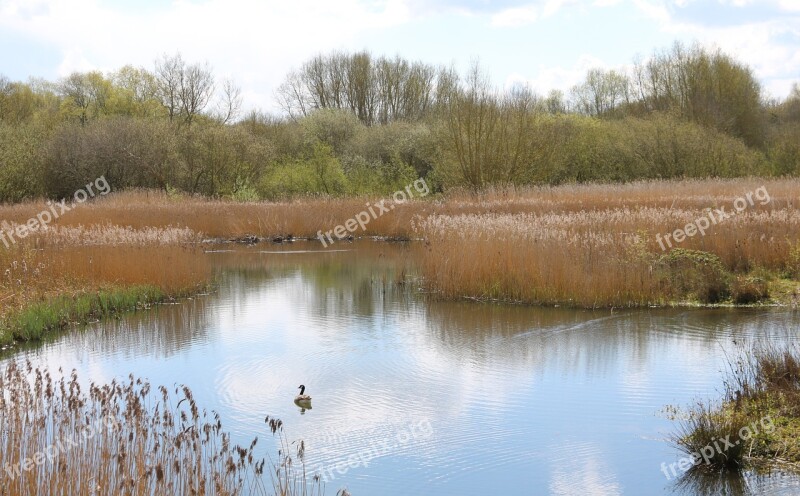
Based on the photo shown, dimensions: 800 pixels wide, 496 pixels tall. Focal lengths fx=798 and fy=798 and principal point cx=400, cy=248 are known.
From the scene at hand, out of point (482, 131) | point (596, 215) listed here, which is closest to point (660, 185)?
point (482, 131)

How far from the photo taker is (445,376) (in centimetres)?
854

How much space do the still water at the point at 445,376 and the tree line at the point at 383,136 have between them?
1423 cm

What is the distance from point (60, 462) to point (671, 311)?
9279 mm

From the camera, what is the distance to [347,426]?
6.81m

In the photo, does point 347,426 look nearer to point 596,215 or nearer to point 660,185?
point 596,215

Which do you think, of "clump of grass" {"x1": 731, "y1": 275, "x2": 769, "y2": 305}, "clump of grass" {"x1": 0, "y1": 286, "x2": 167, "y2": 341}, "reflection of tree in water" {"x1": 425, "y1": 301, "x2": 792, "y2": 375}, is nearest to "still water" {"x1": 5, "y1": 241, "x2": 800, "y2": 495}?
"reflection of tree in water" {"x1": 425, "y1": 301, "x2": 792, "y2": 375}

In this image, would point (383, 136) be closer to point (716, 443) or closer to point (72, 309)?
point (72, 309)

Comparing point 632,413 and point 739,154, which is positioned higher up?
point 739,154

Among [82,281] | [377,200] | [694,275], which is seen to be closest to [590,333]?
[694,275]

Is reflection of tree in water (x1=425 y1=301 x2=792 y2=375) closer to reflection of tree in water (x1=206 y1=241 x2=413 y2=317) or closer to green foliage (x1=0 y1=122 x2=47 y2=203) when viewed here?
reflection of tree in water (x1=206 y1=241 x2=413 y2=317)

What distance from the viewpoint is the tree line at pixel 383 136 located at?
26609 mm

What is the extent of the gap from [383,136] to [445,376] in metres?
30.0

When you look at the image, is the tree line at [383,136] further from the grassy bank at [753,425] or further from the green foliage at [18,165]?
the grassy bank at [753,425]

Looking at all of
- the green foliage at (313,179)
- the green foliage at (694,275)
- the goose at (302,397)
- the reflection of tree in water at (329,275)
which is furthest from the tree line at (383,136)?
the goose at (302,397)
